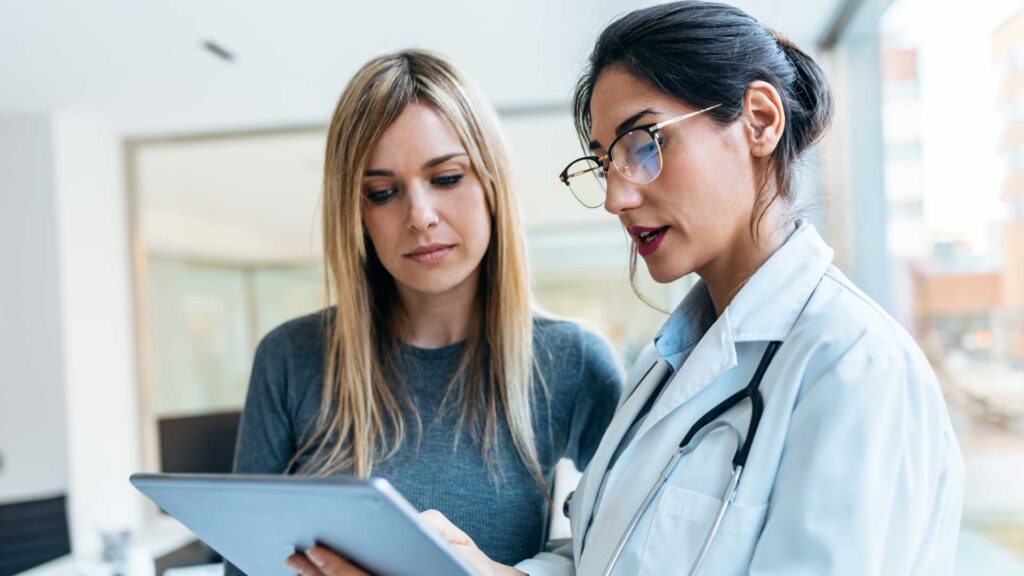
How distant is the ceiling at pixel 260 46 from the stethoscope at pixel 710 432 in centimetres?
230

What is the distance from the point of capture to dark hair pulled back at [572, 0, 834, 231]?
3.34 ft

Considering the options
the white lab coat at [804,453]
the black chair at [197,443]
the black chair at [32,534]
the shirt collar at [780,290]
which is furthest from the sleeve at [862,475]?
the black chair at [32,534]

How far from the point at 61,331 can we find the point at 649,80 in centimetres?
450

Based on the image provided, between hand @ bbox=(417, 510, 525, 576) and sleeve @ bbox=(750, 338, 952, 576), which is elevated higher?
sleeve @ bbox=(750, 338, 952, 576)

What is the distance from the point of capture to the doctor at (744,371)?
831 millimetres

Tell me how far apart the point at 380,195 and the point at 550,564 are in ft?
2.10

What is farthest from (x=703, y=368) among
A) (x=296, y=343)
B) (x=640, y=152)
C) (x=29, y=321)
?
(x=29, y=321)

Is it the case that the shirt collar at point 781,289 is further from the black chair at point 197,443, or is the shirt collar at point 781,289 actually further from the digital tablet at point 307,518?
the black chair at point 197,443

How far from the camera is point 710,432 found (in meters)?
0.98

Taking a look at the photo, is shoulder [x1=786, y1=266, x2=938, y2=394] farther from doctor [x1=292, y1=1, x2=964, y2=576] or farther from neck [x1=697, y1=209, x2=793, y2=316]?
neck [x1=697, y1=209, x2=793, y2=316]

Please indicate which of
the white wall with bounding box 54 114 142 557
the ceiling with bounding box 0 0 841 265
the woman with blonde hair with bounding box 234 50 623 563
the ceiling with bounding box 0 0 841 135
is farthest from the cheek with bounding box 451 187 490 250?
the white wall with bounding box 54 114 142 557

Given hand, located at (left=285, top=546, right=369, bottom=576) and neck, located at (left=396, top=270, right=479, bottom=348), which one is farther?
neck, located at (left=396, top=270, right=479, bottom=348)

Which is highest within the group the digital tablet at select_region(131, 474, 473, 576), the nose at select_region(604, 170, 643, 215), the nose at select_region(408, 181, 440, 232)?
the nose at select_region(408, 181, 440, 232)

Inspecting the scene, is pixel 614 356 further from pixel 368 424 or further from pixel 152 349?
pixel 152 349
